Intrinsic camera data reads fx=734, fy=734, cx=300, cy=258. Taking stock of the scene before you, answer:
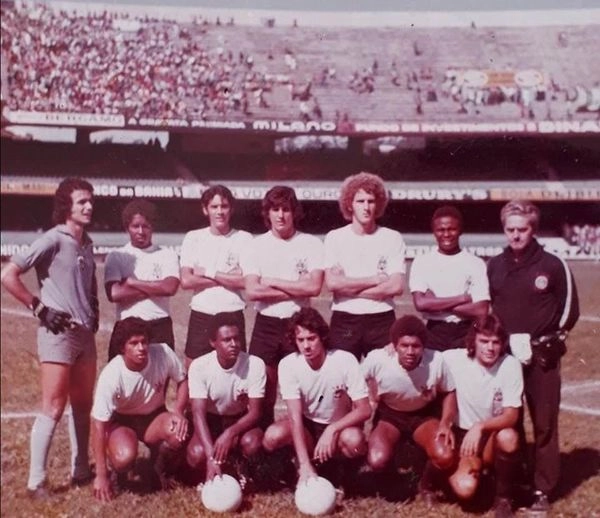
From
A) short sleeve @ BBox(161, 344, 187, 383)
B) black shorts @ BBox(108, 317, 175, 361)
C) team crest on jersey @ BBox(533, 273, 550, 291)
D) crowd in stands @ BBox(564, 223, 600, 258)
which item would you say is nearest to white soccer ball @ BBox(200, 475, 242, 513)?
short sleeve @ BBox(161, 344, 187, 383)

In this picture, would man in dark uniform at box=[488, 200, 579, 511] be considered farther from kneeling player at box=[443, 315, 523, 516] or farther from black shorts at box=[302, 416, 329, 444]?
black shorts at box=[302, 416, 329, 444]

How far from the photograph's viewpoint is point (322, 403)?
253cm

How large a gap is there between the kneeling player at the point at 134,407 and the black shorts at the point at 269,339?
0.99 ft

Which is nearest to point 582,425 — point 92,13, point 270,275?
point 270,275

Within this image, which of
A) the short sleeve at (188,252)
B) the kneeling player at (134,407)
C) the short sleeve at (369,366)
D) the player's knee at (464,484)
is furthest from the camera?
the short sleeve at (188,252)

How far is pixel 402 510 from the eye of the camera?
8.14ft

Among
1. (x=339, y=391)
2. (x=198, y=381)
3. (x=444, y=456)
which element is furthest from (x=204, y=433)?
(x=444, y=456)

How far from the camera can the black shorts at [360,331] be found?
2535mm

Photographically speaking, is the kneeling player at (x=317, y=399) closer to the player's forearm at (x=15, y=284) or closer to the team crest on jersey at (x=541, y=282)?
the team crest on jersey at (x=541, y=282)

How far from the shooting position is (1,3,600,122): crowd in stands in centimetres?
270

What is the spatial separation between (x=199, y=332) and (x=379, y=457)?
2.57ft

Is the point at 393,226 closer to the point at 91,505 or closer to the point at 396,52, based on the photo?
the point at 396,52

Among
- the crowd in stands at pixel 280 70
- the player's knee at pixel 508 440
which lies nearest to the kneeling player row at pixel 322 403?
the player's knee at pixel 508 440

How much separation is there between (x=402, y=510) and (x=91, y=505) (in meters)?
1.12
